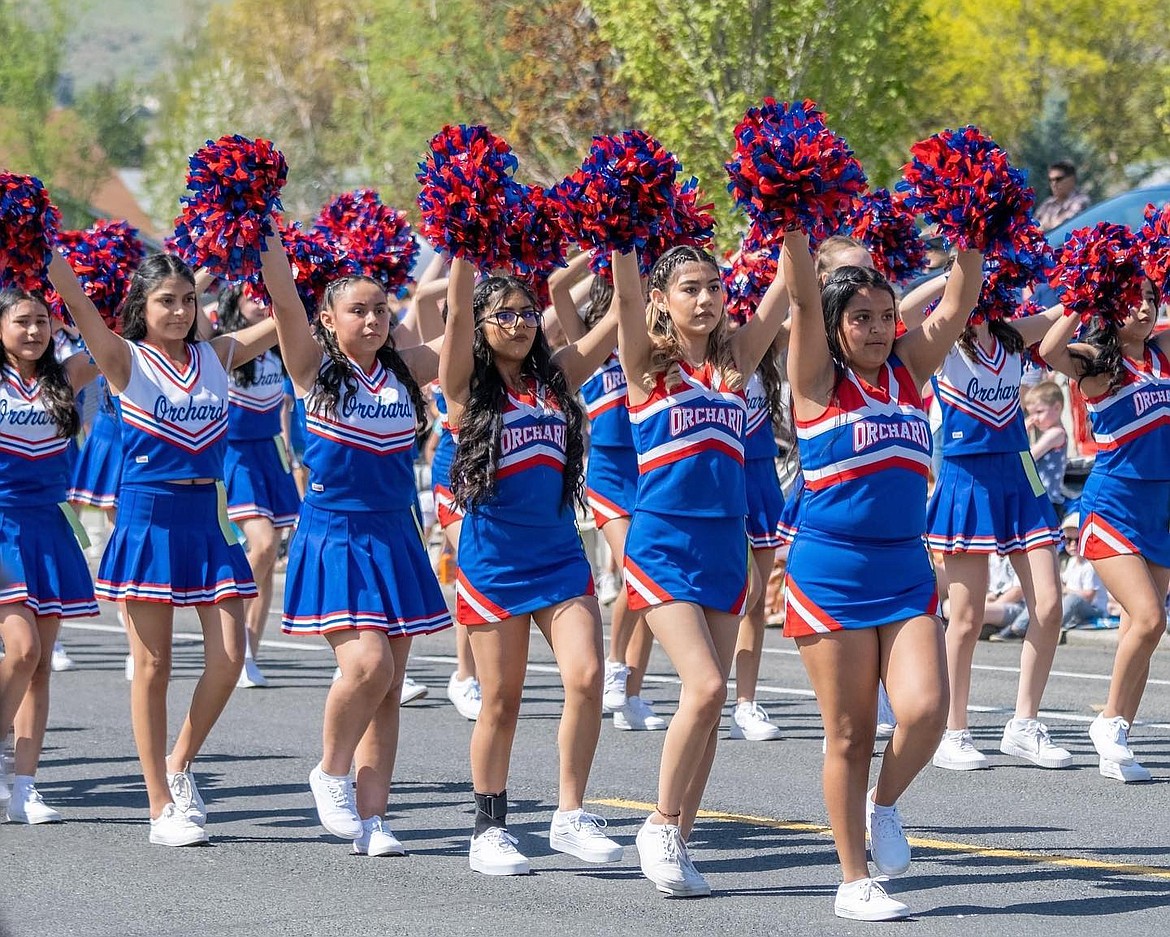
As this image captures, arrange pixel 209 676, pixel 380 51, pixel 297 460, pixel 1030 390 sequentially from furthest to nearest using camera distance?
pixel 380 51, pixel 297 460, pixel 1030 390, pixel 209 676

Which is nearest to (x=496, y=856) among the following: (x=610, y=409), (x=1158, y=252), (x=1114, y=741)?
(x=1114, y=741)

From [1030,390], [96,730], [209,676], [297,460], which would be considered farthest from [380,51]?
A: [209,676]

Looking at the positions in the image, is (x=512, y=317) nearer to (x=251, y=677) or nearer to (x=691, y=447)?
(x=691, y=447)

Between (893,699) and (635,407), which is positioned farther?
(635,407)

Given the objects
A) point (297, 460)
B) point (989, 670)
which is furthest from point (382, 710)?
point (297, 460)

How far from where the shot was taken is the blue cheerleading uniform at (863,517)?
5543mm

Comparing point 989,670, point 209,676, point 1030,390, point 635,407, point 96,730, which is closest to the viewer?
point 635,407

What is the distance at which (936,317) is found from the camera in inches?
226

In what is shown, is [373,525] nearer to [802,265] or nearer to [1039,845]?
[802,265]

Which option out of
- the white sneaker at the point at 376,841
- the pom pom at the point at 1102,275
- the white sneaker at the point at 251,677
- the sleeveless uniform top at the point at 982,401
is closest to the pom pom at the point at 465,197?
the white sneaker at the point at 376,841

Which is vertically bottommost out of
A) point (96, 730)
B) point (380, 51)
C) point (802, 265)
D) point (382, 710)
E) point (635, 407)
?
point (96, 730)

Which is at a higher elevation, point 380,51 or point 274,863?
point 380,51

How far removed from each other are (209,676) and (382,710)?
0.66m

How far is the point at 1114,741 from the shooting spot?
24.7ft
